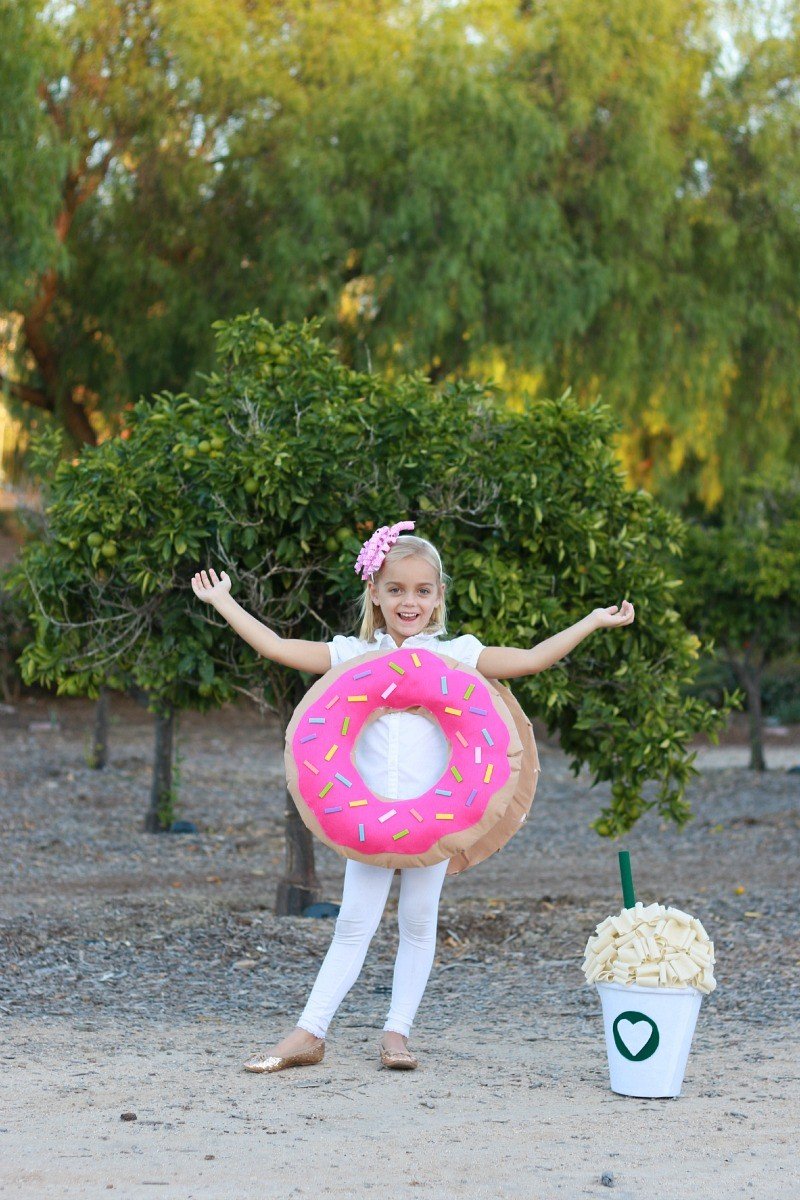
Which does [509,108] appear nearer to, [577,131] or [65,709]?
[577,131]

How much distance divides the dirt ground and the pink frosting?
0.74 metres

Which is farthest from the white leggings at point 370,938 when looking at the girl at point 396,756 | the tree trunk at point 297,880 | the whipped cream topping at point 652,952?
the tree trunk at point 297,880

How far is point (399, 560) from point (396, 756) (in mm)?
568

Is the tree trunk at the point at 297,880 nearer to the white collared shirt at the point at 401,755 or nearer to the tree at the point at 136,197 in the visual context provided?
the white collared shirt at the point at 401,755

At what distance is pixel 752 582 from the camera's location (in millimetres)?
13148

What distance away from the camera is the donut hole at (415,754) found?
418 cm

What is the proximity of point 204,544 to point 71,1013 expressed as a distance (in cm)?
187

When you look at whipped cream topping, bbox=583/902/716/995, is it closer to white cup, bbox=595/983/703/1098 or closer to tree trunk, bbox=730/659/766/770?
white cup, bbox=595/983/703/1098

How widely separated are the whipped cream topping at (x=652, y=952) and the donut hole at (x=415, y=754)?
2.14 ft

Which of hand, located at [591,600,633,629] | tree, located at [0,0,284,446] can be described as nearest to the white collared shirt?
hand, located at [591,600,633,629]

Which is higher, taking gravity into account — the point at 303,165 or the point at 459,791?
the point at 303,165

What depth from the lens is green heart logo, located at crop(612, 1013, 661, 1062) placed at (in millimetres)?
3988

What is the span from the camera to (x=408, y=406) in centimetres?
578

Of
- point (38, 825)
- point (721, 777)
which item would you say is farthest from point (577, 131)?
point (38, 825)
